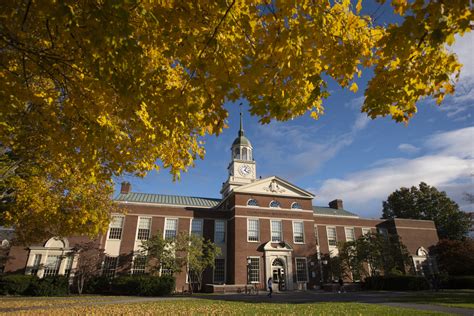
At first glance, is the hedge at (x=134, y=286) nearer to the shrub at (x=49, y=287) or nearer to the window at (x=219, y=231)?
the shrub at (x=49, y=287)

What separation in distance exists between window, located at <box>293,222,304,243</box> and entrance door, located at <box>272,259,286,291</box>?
3.05 m

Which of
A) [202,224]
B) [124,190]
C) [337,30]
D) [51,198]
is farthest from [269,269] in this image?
[337,30]

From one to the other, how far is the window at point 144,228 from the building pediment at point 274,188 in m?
9.96

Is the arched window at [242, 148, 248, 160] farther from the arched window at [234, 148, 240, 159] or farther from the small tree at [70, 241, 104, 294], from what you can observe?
the small tree at [70, 241, 104, 294]

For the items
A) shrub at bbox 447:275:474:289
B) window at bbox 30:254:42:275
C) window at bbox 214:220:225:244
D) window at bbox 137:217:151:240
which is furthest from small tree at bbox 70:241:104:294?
shrub at bbox 447:275:474:289

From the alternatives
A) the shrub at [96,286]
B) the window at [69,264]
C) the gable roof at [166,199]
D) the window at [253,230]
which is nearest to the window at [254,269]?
the window at [253,230]

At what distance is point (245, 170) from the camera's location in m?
41.6

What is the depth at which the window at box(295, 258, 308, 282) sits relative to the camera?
29.7 meters

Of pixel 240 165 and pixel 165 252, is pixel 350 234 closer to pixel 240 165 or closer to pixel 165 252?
pixel 240 165

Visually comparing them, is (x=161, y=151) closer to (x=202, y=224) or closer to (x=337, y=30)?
(x=337, y=30)

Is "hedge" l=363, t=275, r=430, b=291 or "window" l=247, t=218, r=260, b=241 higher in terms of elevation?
"window" l=247, t=218, r=260, b=241

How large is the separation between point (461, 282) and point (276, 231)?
19.3m

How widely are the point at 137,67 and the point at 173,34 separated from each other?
2.20 feet

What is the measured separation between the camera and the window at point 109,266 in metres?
27.2
